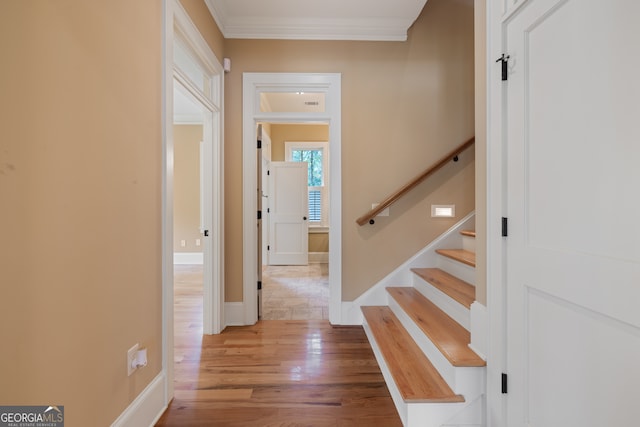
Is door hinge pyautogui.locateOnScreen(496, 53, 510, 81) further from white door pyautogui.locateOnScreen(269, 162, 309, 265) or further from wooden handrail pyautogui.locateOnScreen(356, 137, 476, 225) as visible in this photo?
white door pyautogui.locateOnScreen(269, 162, 309, 265)

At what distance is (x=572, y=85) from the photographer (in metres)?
1.00

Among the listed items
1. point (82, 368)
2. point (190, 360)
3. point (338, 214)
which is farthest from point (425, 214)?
point (82, 368)

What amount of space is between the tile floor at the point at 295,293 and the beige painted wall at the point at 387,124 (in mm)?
562

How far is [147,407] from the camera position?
1.43m

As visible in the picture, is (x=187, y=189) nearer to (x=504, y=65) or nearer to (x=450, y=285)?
(x=450, y=285)

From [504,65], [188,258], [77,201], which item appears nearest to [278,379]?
[77,201]

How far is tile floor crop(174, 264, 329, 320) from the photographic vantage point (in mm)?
3035

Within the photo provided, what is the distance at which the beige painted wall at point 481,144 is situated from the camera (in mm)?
1443

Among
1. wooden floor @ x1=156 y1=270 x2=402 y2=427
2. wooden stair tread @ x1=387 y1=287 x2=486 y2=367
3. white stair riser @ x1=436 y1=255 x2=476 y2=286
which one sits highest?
white stair riser @ x1=436 y1=255 x2=476 y2=286

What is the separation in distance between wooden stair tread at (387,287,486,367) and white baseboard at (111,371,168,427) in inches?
62.6

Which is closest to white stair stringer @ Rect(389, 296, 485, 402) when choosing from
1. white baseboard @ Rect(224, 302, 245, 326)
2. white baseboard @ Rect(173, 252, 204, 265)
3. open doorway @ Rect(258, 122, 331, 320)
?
white baseboard @ Rect(224, 302, 245, 326)

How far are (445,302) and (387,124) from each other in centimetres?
172

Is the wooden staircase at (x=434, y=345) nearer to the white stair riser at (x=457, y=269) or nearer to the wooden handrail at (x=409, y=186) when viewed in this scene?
the white stair riser at (x=457, y=269)

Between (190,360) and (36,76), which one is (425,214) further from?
(36,76)
